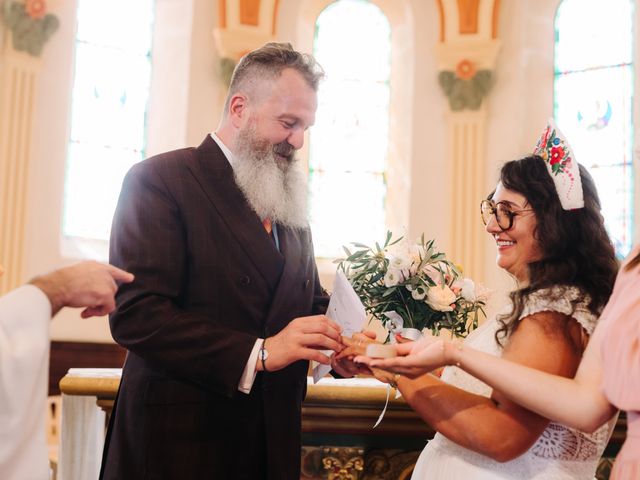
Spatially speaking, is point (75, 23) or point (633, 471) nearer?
point (633, 471)

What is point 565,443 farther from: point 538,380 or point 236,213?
point 236,213

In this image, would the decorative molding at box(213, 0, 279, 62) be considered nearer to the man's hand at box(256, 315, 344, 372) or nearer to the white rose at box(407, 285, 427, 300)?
the white rose at box(407, 285, 427, 300)

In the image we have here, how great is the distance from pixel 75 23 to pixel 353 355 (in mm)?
8187

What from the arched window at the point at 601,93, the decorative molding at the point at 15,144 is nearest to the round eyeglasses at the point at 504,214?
the decorative molding at the point at 15,144

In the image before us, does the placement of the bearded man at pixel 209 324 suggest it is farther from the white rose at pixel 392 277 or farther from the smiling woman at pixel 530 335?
the smiling woman at pixel 530 335

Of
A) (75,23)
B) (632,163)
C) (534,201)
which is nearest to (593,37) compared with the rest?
(632,163)

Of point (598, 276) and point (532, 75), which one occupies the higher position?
point (532, 75)

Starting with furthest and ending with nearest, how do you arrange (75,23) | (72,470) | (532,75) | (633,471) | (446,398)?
(532,75) < (75,23) < (72,470) < (446,398) < (633,471)

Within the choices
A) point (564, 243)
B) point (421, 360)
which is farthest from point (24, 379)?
point (564, 243)

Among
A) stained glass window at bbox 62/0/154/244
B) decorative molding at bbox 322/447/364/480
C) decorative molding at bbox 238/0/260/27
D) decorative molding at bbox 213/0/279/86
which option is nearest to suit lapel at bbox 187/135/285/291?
decorative molding at bbox 322/447/364/480

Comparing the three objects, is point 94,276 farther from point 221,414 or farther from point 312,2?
point 312,2

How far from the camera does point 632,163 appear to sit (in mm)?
10641

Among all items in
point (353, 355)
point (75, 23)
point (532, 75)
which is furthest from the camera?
point (532, 75)

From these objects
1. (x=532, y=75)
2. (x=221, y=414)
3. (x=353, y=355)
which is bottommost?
(x=221, y=414)
